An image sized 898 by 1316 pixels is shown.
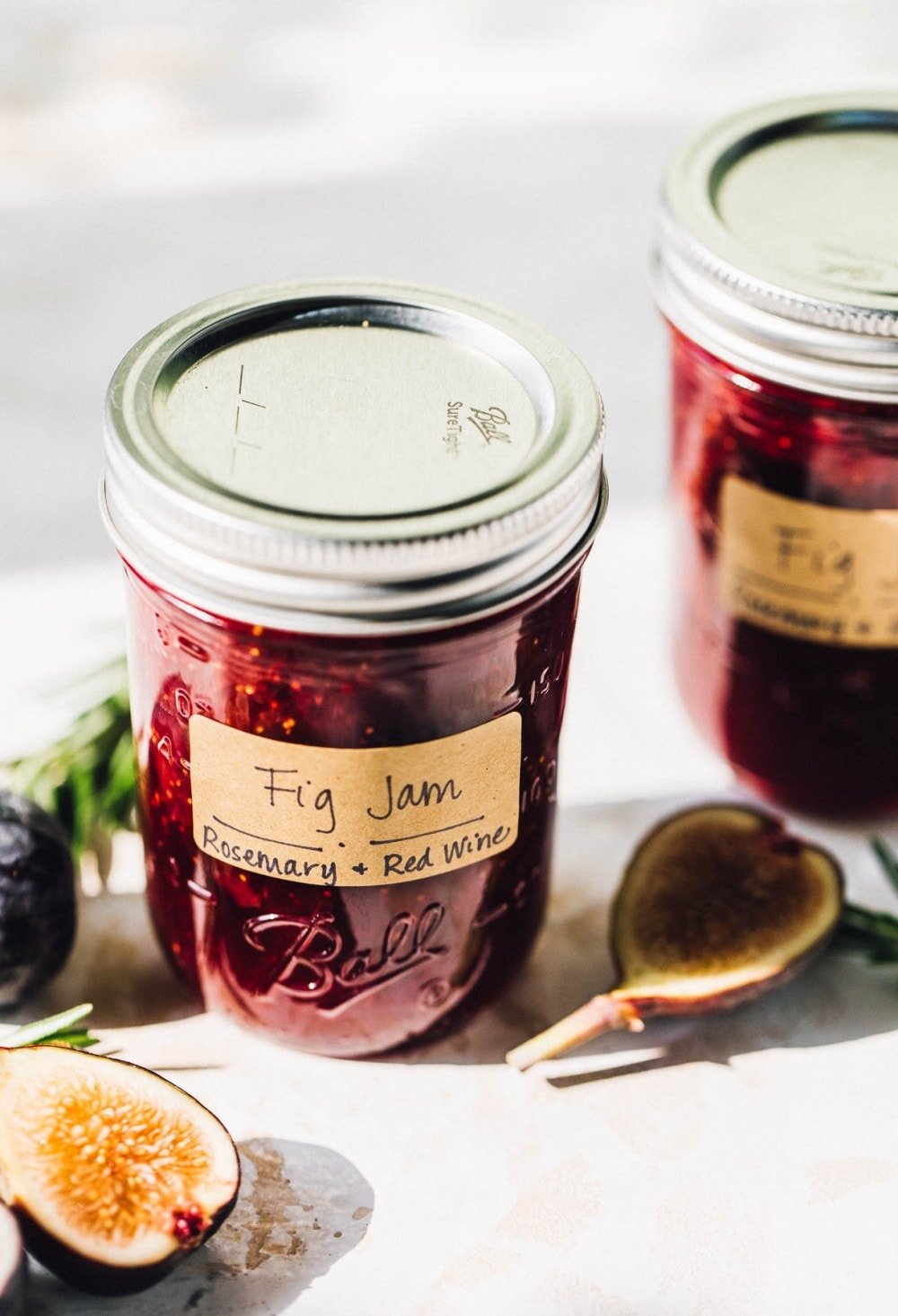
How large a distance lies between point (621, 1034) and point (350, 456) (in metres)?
0.57

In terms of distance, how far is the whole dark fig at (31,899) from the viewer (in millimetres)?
1228

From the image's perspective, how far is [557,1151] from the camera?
124 centimetres

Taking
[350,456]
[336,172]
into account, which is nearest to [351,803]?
[350,456]

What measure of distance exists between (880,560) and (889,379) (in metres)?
0.18

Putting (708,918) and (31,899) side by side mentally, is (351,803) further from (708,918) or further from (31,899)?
(708,918)

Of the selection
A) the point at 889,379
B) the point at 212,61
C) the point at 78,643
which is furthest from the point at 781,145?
the point at 212,61

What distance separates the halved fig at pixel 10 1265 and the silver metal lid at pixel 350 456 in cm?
43

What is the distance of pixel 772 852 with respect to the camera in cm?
143

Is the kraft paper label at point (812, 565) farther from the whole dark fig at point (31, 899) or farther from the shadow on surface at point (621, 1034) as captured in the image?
the whole dark fig at point (31, 899)

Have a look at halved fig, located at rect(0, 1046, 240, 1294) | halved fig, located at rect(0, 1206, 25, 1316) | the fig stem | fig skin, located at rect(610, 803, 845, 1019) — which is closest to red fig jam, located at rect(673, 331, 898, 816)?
fig skin, located at rect(610, 803, 845, 1019)

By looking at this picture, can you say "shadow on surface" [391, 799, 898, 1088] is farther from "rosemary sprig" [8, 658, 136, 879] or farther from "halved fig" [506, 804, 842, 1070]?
"rosemary sprig" [8, 658, 136, 879]

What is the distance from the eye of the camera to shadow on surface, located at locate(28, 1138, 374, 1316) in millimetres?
1099

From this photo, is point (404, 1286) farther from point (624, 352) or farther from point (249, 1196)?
point (624, 352)

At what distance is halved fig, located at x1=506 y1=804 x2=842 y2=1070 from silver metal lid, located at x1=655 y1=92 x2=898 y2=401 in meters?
0.42
